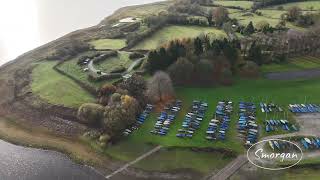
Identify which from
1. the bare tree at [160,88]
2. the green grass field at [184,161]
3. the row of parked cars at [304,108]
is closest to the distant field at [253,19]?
the row of parked cars at [304,108]

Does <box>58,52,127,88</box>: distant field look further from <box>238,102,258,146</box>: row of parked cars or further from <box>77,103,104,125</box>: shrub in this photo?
<box>238,102,258,146</box>: row of parked cars

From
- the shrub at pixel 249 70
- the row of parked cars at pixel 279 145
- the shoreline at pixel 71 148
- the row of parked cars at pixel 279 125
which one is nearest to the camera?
the shoreline at pixel 71 148

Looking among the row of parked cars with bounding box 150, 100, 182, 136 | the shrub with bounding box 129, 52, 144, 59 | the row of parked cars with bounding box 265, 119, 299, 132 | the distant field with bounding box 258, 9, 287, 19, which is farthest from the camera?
the distant field with bounding box 258, 9, 287, 19

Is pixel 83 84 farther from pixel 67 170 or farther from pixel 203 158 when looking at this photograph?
pixel 203 158

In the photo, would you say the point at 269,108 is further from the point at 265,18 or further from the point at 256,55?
the point at 265,18

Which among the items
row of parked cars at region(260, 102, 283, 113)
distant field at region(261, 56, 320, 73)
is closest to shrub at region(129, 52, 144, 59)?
distant field at region(261, 56, 320, 73)

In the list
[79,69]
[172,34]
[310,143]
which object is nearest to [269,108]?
[310,143]

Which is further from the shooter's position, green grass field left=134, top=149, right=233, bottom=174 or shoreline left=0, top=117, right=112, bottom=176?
shoreline left=0, top=117, right=112, bottom=176

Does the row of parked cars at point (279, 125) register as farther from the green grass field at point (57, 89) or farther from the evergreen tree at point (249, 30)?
the evergreen tree at point (249, 30)
